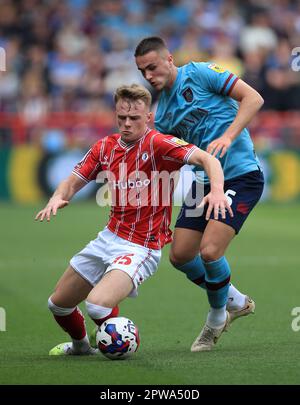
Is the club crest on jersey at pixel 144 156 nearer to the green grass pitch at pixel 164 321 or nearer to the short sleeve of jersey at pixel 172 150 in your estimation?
the short sleeve of jersey at pixel 172 150

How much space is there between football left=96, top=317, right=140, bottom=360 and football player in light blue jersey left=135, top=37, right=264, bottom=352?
67 cm

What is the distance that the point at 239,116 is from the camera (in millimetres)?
7148

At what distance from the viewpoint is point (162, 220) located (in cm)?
700

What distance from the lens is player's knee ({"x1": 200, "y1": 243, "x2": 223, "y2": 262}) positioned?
277 inches

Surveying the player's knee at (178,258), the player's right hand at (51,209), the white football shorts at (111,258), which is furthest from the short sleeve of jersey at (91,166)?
the player's knee at (178,258)

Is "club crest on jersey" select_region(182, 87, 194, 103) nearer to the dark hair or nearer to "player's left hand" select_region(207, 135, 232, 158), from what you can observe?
the dark hair

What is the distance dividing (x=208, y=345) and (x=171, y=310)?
188cm

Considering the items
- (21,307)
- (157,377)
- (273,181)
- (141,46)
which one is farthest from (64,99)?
(157,377)

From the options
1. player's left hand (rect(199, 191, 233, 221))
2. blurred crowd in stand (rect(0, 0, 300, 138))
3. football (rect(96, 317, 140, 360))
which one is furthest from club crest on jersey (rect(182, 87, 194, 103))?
blurred crowd in stand (rect(0, 0, 300, 138))

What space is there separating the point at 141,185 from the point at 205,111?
0.89 meters

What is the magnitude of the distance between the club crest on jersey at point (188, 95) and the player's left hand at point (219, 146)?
60cm

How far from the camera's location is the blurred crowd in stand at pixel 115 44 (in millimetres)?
19469

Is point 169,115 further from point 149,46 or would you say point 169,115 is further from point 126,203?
point 126,203
